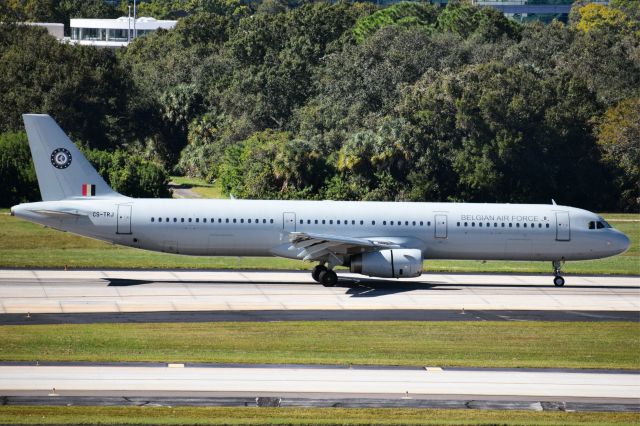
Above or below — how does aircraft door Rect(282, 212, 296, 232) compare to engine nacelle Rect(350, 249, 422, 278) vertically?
Result: above

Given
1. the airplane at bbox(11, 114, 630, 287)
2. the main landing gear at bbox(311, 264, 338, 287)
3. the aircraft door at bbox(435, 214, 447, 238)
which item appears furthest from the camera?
the aircraft door at bbox(435, 214, 447, 238)

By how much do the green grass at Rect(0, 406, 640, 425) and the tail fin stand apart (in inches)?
809

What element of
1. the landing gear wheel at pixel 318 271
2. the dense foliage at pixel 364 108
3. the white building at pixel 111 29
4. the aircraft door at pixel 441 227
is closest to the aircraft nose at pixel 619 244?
the aircraft door at pixel 441 227

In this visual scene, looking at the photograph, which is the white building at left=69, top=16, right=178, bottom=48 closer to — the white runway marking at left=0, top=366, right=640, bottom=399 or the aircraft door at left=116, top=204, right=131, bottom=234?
the aircraft door at left=116, top=204, right=131, bottom=234

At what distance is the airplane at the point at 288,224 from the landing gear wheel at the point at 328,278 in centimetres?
4

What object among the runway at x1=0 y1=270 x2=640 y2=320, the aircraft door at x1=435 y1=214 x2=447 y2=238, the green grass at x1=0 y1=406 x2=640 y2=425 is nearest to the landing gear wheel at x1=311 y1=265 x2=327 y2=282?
the runway at x1=0 y1=270 x2=640 y2=320

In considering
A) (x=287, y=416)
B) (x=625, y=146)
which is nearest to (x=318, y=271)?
(x=287, y=416)

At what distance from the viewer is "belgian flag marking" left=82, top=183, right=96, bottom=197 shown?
4209 centimetres

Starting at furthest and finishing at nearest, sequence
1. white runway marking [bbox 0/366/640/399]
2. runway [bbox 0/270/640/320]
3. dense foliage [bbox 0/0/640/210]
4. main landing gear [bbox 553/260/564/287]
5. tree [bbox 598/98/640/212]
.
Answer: tree [bbox 598/98/640/212], dense foliage [bbox 0/0/640/210], main landing gear [bbox 553/260/564/287], runway [bbox 0/270/640/320], white runway marking [bbox 0/366/640/399]

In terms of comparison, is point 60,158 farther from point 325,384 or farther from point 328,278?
point 325,384

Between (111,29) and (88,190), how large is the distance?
151m

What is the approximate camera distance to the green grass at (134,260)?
46562 mm

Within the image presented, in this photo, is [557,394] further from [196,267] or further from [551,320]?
[196,267]

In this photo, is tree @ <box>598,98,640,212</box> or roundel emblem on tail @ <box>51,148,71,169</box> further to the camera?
tree @ <box>598,98,640,212</box>
